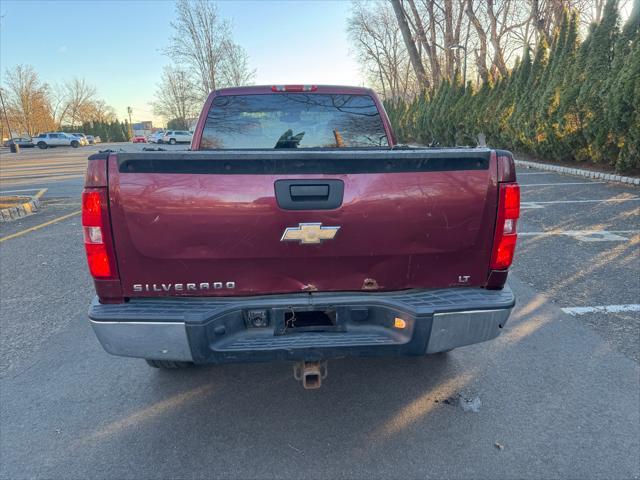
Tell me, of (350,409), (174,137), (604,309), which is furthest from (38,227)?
(174,137)

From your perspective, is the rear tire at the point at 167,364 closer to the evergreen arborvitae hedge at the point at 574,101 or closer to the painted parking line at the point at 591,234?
the painted parking line at the point at 591,234

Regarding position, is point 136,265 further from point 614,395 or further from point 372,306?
point 614,395

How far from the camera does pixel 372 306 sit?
2.12m

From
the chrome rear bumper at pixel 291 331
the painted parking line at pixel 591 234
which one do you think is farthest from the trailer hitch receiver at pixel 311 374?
the painted parking line at pixel 591 234

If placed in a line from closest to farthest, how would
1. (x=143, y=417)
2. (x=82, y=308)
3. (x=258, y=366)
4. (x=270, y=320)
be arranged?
1. (x=270, y=320)
2. (x=143, y=417)
3. (x=258, y=366)
4. (x=82, y=308)

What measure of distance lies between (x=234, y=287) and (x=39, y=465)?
4.76ft

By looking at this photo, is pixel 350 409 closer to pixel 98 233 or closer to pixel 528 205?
pixel 98 233

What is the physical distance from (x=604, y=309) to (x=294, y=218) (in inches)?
133

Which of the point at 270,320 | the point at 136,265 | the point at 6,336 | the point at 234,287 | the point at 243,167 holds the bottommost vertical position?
the point at 6,336

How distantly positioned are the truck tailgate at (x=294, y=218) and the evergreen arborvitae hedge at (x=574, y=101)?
5091mm

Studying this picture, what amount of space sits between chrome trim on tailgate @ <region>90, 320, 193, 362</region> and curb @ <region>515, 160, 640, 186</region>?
11.0 m

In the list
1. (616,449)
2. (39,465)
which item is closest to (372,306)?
(616,449)

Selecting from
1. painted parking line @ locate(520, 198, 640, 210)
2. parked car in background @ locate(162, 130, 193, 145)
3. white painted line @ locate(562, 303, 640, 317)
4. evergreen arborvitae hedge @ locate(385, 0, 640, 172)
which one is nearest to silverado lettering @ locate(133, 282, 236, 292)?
white painted line @ locate(562, 303, 640, 317)

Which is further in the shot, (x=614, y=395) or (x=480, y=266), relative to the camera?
(x=614, y=395)
